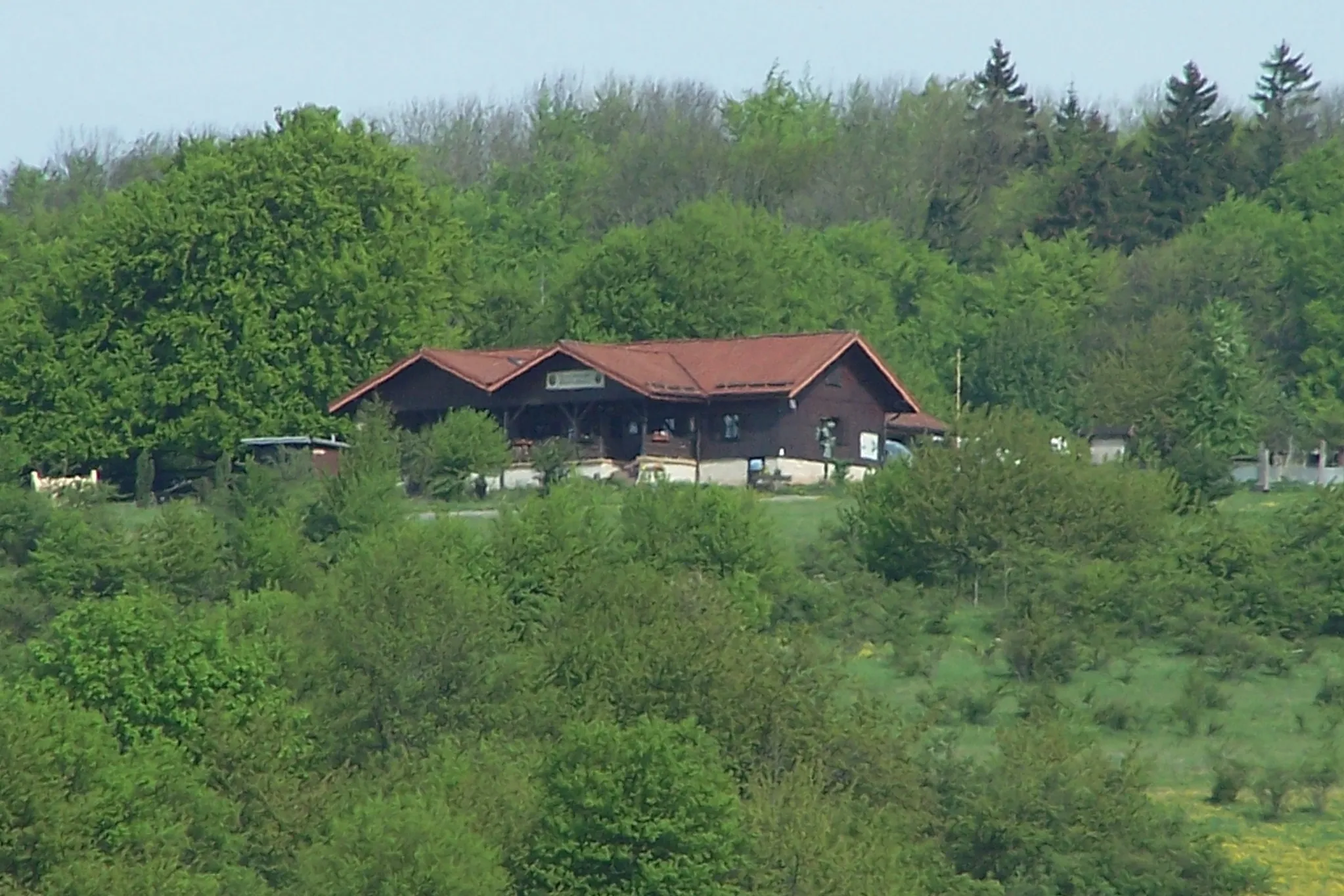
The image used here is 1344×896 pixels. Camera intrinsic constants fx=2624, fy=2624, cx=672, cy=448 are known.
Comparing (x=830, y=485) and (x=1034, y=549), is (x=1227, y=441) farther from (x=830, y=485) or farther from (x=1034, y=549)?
(x=1034, y=549)

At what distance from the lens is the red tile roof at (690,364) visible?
209 ft

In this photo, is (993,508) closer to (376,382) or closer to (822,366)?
(822,366)

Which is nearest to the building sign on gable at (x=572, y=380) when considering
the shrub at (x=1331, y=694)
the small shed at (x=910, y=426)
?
the small shed at (x=910, y=426)

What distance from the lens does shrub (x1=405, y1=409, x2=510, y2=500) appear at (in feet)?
196

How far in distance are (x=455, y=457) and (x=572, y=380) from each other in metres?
5.79

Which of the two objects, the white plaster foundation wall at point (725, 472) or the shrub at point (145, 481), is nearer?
the white plaster foundation wall at point (725, 472)

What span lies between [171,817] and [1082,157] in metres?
78.8

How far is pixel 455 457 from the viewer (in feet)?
196

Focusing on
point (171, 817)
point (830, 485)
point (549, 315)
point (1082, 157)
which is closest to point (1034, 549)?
point (830, 485)

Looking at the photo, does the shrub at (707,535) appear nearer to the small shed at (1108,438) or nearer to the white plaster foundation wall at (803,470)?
the white plaster foundation wall at (803,470)

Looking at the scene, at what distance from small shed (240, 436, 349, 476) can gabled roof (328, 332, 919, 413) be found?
1.70 meters

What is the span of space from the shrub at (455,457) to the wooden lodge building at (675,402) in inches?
83.9

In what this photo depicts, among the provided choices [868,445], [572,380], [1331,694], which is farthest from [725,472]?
[1331,694]

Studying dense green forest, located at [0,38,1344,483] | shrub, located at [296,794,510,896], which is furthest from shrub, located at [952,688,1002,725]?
dense green forest, located at [0,38,1344,483]
